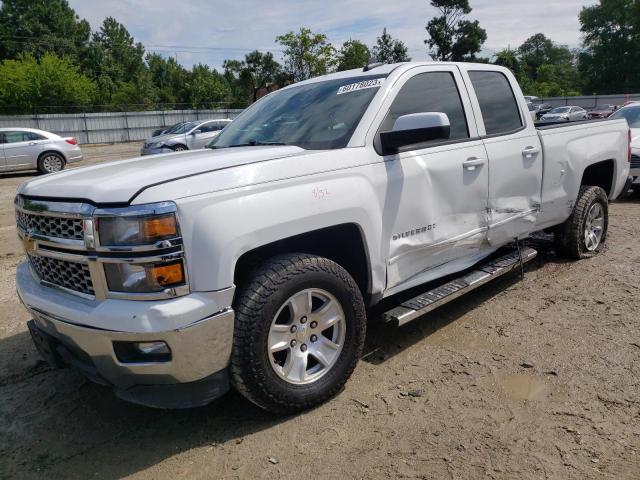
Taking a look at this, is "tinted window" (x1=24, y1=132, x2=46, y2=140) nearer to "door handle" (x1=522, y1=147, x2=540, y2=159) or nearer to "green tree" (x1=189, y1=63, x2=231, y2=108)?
"door handle" (x1=522, y1=147, x2=540, y2=159)

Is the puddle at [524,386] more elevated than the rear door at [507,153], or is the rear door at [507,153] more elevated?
the rear door at [507,153]

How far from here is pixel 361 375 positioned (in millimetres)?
3385

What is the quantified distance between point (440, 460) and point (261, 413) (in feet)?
3.36

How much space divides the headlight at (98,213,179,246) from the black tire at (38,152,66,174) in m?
16.0

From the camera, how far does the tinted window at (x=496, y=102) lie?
164 inches

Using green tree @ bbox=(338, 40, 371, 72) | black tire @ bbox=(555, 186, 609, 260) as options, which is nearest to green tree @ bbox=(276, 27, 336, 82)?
green tree @ bbox=(338, 40, 371, 72)

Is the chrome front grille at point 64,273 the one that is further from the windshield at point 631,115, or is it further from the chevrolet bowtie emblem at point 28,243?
the windshield at point 631,115

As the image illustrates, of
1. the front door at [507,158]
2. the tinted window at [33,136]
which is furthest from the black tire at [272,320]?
→ the tinted window at [33,136]

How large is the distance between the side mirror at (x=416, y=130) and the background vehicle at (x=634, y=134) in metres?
6.21

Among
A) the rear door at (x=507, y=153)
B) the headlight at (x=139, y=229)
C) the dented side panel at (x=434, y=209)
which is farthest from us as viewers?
the rear door at (x=507, y=153)

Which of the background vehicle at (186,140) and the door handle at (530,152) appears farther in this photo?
the background vehicle at (186,140)

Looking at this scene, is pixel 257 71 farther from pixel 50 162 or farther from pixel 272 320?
pixel 272 320

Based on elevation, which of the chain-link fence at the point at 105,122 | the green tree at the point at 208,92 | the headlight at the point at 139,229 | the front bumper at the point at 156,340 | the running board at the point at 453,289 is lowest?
the running board at the point at 453,289

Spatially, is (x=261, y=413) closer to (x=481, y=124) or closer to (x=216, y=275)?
(x=216, y=275)
